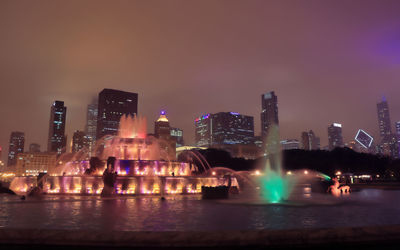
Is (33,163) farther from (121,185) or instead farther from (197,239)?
(197,239)

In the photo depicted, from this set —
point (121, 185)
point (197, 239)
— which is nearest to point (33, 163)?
point (121, 185)

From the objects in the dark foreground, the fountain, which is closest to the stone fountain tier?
the fountain

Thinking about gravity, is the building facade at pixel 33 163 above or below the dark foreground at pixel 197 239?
above

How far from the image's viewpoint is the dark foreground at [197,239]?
20.3 feet

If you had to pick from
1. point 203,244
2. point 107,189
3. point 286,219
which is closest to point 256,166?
point 107,189

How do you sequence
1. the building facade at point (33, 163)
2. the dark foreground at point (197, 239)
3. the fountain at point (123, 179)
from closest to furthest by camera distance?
the dark foreground at point (197, 239)
the fountain at point (123, 179)
the building facade at point (33, 163)

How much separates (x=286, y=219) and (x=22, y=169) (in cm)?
19354

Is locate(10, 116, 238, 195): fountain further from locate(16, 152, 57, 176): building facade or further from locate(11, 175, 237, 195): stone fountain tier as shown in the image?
locate(16, 152, 57, 176): building facade

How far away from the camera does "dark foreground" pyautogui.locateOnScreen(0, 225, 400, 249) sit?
20.3 ft

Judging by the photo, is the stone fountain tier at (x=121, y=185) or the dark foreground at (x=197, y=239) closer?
the dark foreground at (x=197, y=239)

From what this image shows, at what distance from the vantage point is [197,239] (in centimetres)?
616

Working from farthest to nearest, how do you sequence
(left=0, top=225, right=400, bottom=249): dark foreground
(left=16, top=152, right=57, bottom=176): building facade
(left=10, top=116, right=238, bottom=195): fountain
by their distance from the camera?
(left=16, top=152, right=57, bottom=176): building facade < (left=10, top=116, right=238, bottom=195): fountain < (left=0, top=225, right=400, bottom=249): dark foreground

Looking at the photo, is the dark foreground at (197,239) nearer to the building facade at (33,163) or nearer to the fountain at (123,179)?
the fountain at (123,179)

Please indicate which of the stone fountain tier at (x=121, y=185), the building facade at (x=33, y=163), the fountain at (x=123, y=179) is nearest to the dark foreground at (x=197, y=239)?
the fountain at (x=123, y=179)
